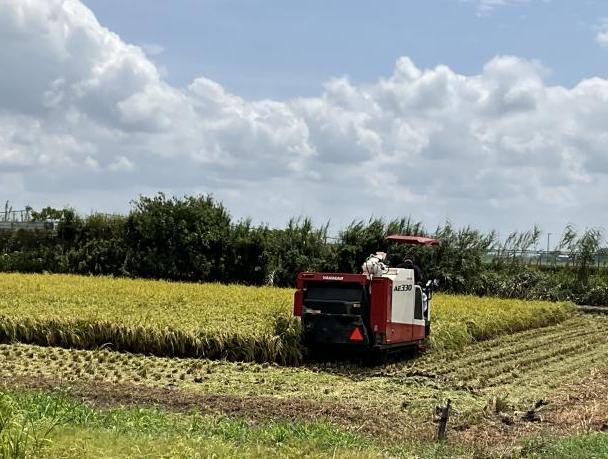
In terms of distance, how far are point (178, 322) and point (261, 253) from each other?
1780 centimetres

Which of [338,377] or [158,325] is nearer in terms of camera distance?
[338,377]

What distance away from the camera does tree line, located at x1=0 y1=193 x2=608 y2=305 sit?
1235 inches

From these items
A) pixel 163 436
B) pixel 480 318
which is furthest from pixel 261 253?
pixel 163 436

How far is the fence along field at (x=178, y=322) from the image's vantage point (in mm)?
14570

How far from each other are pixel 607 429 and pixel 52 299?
13.6 m

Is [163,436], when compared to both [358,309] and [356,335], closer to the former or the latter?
[356,335]

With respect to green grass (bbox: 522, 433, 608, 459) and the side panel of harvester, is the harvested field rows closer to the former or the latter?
the side panel of harvester

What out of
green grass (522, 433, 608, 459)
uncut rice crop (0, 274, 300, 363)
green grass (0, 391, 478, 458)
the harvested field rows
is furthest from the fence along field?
green grass (522, 433, 608, 459)

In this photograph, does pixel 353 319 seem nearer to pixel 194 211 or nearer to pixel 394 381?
pixel 394 381

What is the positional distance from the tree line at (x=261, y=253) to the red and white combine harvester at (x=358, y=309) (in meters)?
15.0

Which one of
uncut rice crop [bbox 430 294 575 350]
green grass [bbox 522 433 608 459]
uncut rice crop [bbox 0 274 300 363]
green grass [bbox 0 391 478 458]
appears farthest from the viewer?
uncut rice crop [bbox 430 294 575 350]

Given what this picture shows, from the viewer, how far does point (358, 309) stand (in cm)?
1418

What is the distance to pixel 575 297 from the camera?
32188 mm

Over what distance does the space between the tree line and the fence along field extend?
10.1 m
